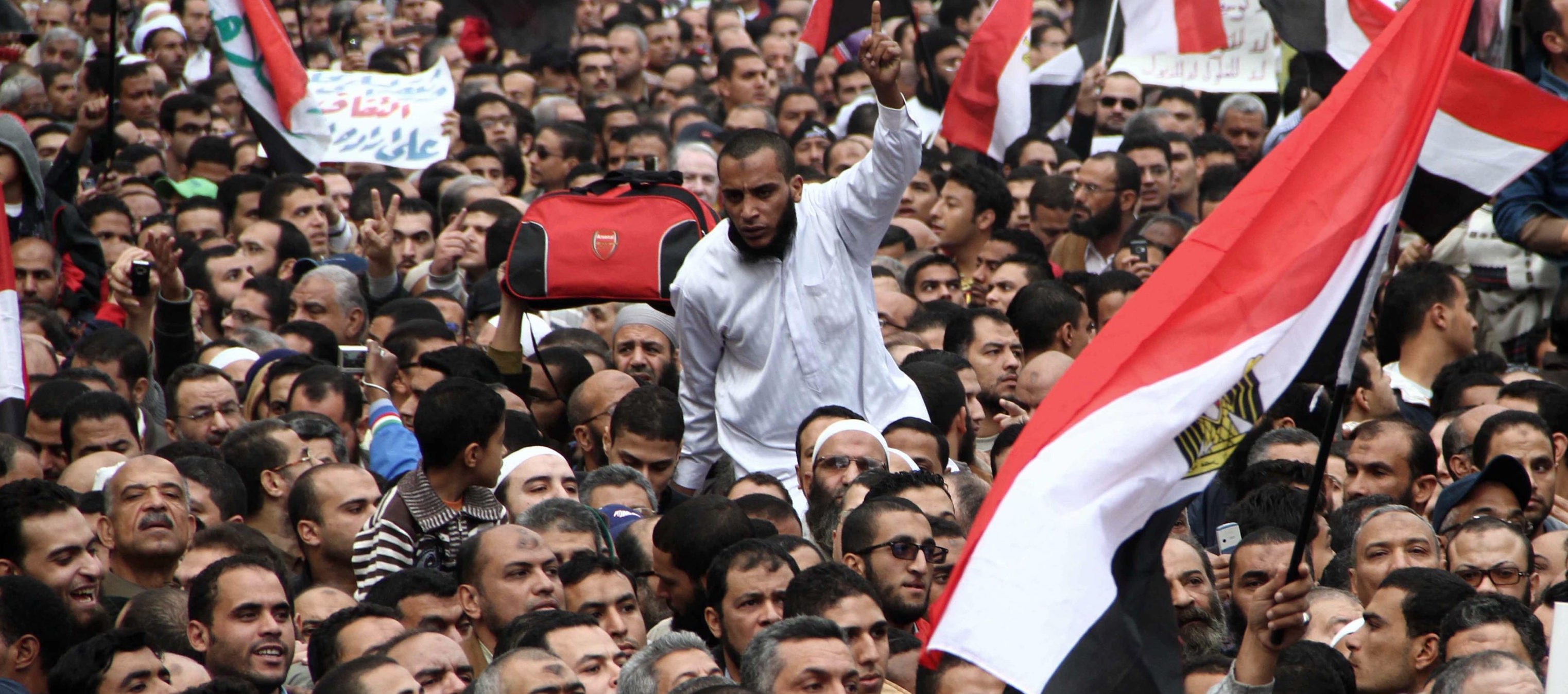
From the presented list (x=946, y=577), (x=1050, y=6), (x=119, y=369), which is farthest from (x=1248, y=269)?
(x=1050, y=6)

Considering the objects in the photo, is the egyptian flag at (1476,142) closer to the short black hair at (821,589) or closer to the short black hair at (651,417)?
the short black hair at (821,589)

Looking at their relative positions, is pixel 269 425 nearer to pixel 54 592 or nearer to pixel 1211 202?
pixel 54 592

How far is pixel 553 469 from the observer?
8023 millimetres

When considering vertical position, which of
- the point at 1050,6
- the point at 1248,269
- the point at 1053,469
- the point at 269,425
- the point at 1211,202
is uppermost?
the point at 1248,269

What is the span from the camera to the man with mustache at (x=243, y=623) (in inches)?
262

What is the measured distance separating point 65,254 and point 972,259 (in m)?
4.92

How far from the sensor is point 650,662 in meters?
5.98

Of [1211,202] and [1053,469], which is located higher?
[1053,469]

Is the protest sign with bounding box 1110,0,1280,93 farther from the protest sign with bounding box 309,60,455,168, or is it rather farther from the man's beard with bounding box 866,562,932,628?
the man's beard with bounding box 866,562,932,628

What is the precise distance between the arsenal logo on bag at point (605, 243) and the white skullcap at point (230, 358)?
2.20 m

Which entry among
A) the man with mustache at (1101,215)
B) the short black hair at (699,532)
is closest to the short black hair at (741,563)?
the short black hair at (699,532)

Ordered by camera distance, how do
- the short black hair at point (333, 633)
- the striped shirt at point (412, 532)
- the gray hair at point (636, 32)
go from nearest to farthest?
the short black hair at point (333, 633)
the striped shirt at point (412, 532)
the gray hair at point (636, 32)

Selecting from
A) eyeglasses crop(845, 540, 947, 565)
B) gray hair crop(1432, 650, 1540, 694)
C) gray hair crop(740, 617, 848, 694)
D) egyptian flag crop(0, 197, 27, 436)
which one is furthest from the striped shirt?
gray hair crop(1432, 650, 1540, 694)

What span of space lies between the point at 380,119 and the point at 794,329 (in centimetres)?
640
